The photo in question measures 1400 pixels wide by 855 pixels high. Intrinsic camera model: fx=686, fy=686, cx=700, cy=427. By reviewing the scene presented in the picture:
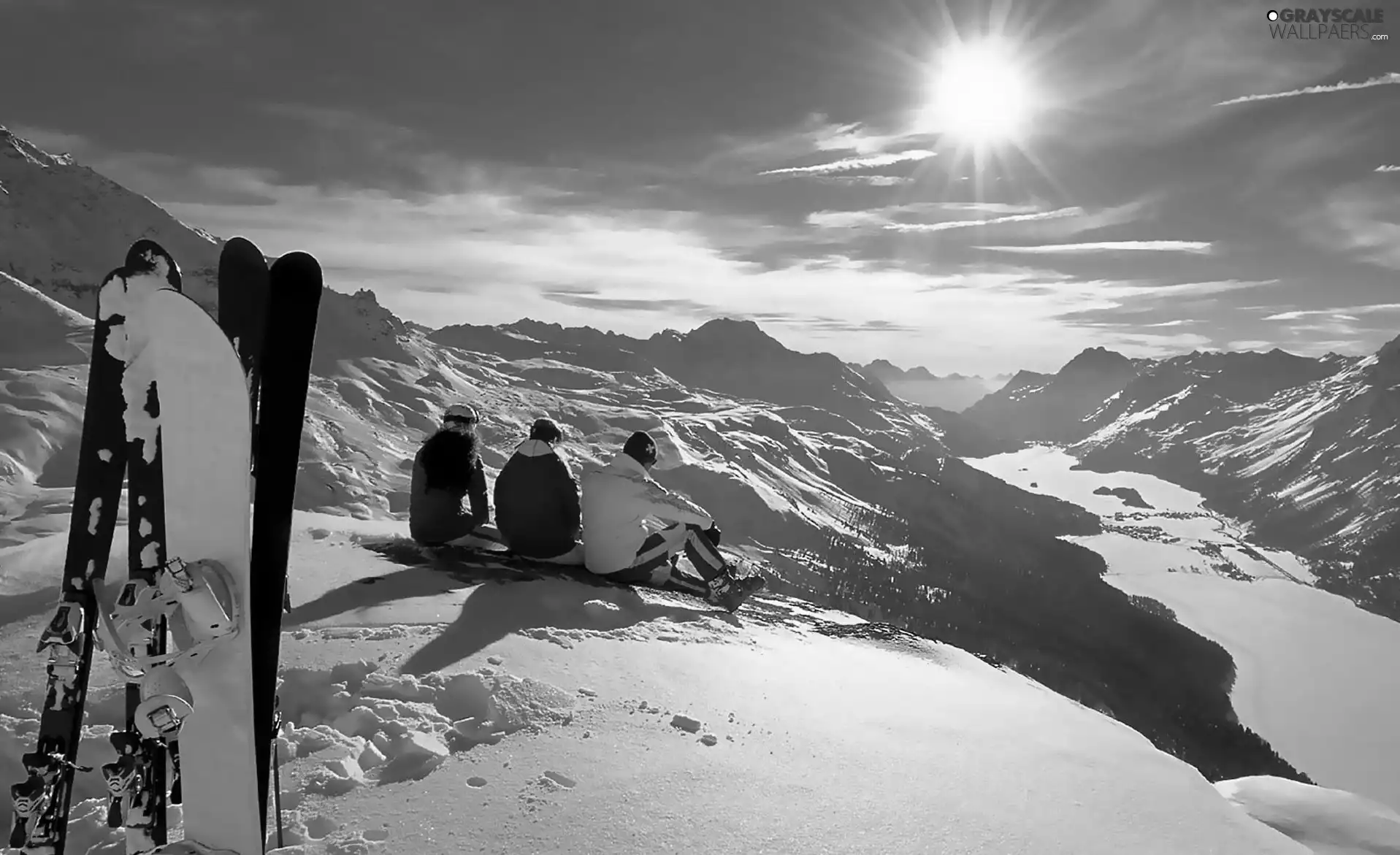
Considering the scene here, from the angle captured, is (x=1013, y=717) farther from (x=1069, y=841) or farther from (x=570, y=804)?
(x=570, y=804)

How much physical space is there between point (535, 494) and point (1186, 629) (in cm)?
21215

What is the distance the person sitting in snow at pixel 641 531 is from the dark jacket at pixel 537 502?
28cm

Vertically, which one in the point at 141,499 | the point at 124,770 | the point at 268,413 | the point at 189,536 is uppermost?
the point at 268,413

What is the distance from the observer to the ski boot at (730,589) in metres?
9.49

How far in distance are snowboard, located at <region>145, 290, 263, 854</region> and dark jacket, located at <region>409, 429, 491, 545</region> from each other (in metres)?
5.89

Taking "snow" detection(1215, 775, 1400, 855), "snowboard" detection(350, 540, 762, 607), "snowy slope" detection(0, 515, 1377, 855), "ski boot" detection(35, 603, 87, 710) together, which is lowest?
"snow" detection(1215, 775, 1400, 855)

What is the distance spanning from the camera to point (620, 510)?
8945 mm

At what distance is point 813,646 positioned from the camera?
8281 millimetres

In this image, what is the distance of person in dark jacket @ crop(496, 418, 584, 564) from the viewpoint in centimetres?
886

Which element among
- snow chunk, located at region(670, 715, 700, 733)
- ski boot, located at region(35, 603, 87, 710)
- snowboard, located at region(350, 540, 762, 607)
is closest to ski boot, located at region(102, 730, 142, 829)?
ski boot, located at region(35, 603, 87, 710)

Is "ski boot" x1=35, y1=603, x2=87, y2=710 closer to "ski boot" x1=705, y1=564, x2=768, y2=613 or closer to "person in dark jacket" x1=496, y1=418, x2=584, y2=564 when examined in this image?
"person in dark jacket" x1=496, y1=418, x2=584, y2=564

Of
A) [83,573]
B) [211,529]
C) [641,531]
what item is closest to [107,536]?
[83,573]

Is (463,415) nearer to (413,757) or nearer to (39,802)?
(413,757)

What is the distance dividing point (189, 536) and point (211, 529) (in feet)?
0.36
